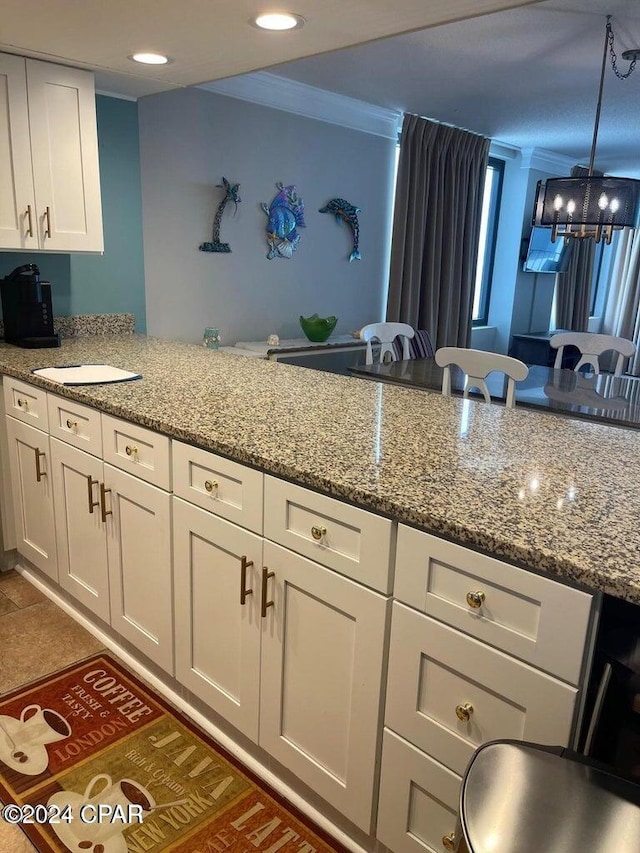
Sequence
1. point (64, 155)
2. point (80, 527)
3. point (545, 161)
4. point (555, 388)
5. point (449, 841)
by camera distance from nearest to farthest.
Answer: point (449, 841) < point (80, 527) < point (64, 155) < point (555, 388) < point (545, 161)

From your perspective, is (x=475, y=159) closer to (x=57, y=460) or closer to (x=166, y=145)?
(x=166, y=145)

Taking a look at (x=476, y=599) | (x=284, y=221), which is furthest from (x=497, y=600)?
(x=284, y=221)

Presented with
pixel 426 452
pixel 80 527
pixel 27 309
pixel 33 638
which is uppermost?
pixel 27 309

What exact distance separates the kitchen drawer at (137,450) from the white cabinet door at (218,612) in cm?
11

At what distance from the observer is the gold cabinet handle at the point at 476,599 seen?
1143mm

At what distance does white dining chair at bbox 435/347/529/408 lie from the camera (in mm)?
2664

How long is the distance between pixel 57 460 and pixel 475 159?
4.36 meters

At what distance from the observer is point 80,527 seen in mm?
2240

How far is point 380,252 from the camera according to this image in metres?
4.95

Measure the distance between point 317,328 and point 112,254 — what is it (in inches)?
52.1

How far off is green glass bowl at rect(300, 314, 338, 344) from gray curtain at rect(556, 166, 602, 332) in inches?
151

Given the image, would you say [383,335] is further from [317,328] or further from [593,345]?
[593,345]

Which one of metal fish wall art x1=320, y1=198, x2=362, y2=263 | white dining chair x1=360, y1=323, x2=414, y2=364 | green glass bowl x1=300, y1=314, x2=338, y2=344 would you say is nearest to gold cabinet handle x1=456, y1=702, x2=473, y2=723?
white dining chair x1=360, y1=323, x2=414, y2=364

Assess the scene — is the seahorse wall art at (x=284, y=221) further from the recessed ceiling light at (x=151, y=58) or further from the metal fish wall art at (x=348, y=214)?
the recessed ceiling light at (x=151, y=58)
